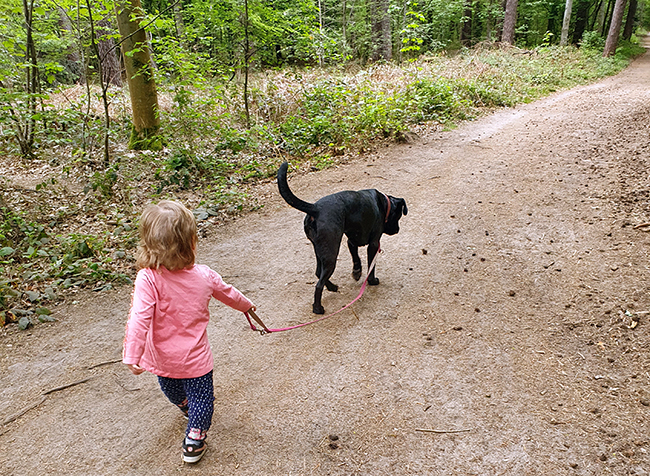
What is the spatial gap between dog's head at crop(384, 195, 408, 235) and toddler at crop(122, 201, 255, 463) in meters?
2.44

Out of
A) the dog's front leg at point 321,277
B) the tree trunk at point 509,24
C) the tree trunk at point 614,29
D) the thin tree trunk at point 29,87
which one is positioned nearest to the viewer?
the dog's front leg at point 321,277

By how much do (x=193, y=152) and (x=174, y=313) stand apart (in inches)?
255

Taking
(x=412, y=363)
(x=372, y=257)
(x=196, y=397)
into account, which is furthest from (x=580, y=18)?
(x=196, y=397)

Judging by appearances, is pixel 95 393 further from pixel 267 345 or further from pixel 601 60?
pixel 601 60

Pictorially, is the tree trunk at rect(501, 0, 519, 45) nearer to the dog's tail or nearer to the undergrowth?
the undergrowth

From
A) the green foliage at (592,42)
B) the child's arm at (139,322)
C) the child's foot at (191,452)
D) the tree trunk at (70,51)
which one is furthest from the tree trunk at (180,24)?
the green foliage at (592,42)

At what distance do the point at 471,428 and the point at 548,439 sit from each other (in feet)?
1.58

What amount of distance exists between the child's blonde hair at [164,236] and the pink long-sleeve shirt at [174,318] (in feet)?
0.26

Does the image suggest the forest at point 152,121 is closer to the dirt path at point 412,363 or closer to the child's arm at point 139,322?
Result: the dirt path at point 412,363

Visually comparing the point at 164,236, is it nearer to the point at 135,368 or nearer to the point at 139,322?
the point at 139,322

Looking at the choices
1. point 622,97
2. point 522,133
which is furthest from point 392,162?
point 622,97

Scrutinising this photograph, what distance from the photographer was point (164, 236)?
2.16m

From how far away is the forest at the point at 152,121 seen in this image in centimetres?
552

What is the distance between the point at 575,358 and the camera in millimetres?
3176
